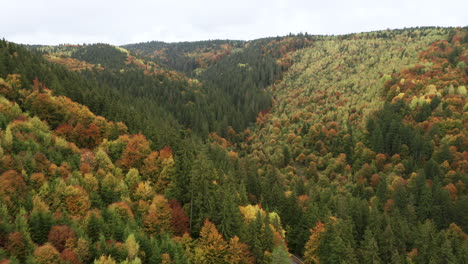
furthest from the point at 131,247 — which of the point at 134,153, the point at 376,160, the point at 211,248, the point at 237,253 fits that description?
the point at 376,160

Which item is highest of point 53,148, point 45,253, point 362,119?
point 53,148

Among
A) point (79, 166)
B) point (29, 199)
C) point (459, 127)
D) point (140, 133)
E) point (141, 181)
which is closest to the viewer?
point (29, 199)

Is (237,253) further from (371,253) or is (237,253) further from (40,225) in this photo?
(40,225)

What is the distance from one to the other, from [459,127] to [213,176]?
3417 inches

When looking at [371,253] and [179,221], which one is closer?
[179,221]

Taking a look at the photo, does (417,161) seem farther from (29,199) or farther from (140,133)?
(29,199)

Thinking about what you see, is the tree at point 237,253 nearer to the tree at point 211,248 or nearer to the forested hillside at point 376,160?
the tree at point 211,248

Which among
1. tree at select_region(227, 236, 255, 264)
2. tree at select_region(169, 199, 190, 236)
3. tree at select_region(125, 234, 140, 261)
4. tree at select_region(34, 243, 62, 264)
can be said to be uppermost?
tree at select_region(34, 243, 62, 264)

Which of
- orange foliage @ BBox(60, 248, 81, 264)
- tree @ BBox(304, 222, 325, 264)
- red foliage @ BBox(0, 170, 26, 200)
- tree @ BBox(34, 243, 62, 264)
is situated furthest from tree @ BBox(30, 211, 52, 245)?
tree @ BBox(304, 222, 325, 264)

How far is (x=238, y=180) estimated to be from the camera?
80938mm

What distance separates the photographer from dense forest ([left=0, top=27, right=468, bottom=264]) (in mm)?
43688

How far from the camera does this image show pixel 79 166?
187ft

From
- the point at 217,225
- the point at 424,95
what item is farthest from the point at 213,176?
the point at 424,95

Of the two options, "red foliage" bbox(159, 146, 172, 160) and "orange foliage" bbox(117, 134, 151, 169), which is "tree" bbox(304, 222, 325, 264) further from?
"orange foliage" bbox(117, 134, 151, 169)
